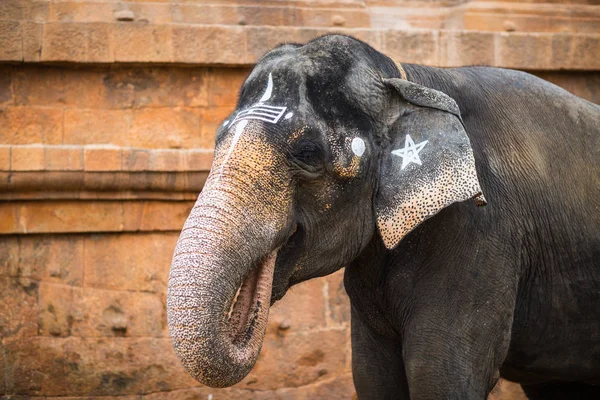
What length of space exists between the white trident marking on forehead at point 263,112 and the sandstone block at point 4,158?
217 centimetres

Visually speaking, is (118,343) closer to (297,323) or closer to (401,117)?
(297,323)

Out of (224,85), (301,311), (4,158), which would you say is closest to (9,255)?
(4,158)

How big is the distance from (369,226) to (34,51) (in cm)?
254

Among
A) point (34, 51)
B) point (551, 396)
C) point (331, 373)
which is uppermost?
point (34, 51)

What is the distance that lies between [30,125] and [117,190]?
57cm

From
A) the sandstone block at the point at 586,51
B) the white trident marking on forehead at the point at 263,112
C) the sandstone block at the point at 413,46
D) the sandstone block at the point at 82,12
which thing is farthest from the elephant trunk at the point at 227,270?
the sandstone block at the point at 586,51

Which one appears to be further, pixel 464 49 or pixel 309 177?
pixel 464 49

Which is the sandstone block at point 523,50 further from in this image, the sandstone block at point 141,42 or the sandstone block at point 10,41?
the sandstone block at point 10,41

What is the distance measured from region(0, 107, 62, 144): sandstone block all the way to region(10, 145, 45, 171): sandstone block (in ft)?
0.48

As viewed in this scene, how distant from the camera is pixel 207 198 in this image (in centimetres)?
294

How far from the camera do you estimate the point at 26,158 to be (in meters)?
5.00

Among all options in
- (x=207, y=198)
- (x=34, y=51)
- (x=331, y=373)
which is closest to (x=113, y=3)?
(x=34, y=51)

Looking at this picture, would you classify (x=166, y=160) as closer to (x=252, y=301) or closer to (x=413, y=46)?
(x=413, y=46)

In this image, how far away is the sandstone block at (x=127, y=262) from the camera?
5.17m
